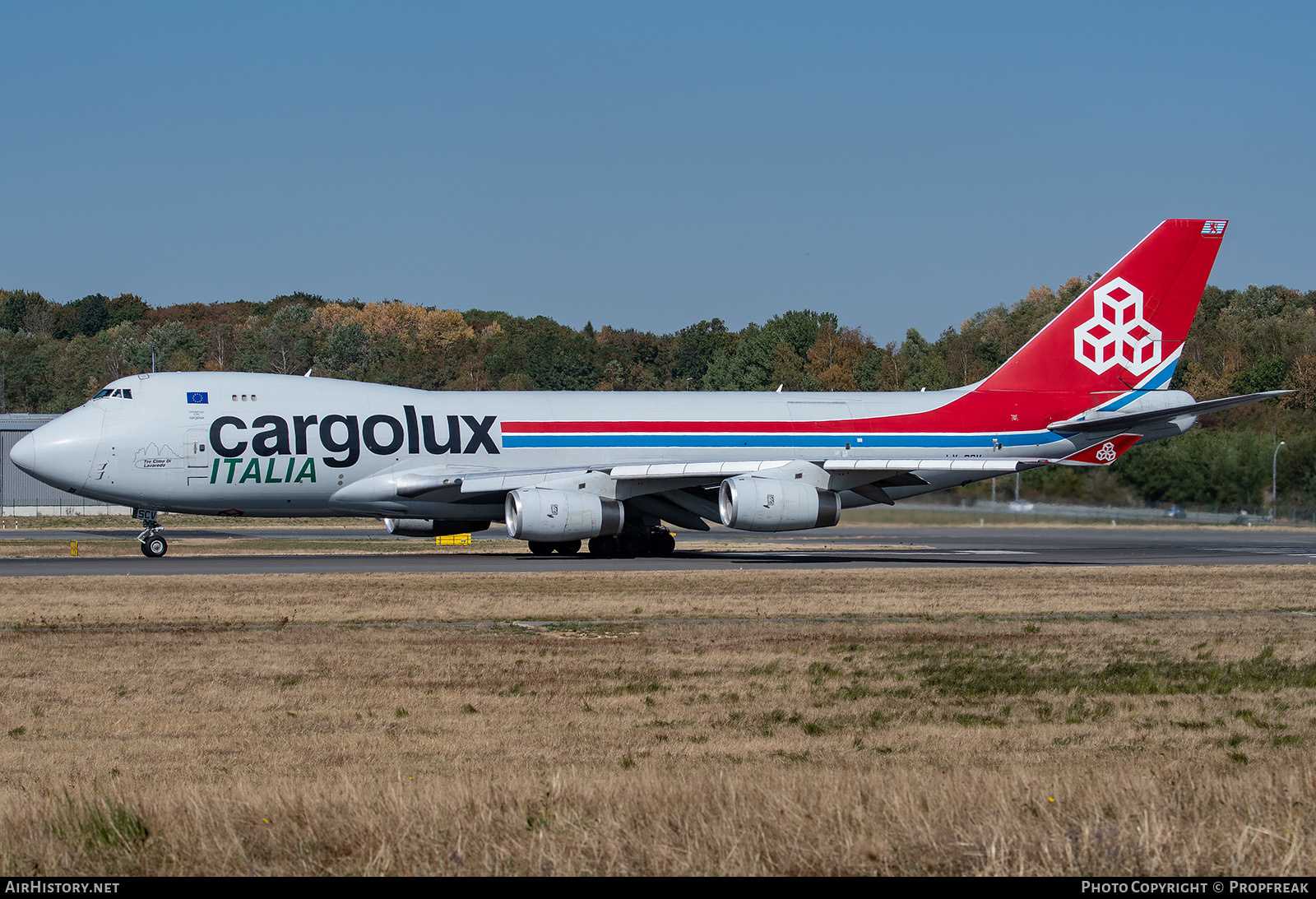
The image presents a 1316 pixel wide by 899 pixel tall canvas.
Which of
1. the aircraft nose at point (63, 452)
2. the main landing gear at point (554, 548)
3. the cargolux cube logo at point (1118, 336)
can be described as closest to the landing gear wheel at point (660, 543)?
the main landing gear at point (554, 548)

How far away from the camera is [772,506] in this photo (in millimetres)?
33188

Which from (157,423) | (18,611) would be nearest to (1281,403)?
(157,423)

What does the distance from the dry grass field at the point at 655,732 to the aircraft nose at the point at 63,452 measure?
9412 millimetres

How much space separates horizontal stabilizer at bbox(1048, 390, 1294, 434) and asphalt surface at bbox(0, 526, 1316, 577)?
3.58m

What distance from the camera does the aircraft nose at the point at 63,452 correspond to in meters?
31.7

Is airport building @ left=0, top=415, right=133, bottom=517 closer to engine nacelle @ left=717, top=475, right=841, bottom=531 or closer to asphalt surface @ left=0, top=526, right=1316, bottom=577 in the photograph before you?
asphalt surface @ left=0, top=526, right=1316, bottom=577

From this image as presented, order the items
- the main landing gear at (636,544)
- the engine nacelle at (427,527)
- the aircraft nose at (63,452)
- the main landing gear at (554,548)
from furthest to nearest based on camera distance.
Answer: the main landing gear at (554,548) < the main landing gear at (636,544) < the engine nacelle at (427,527) < the aircraft nose at (63,452)

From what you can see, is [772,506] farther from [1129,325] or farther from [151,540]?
[151,540]

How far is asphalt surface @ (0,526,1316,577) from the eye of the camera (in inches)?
1203

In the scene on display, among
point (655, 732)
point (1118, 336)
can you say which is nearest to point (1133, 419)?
point (1118, 336)

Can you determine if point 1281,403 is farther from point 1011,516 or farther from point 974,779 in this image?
point 974,779

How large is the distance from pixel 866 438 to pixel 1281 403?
3983 cm

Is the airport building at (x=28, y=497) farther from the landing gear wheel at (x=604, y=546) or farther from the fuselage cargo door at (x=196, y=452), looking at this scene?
the landing gear wheel at (x=604, y=546)

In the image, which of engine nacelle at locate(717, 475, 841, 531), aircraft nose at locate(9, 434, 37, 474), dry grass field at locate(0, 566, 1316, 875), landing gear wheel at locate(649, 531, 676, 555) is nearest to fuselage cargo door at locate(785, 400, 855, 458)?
engine nacelle at locate(717, 475, 841, 531)
